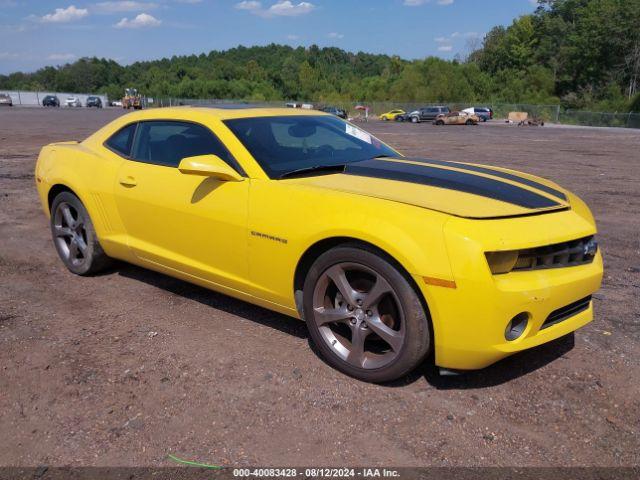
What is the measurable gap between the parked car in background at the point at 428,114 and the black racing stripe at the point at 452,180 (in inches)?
1979

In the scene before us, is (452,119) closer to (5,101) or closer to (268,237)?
(268,237)

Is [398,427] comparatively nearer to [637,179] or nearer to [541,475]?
[541,475]

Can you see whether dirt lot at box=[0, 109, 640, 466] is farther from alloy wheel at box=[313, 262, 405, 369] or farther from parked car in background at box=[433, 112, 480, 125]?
parked car in background at box=[433, 112, 480, 125]

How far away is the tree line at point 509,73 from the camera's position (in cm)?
7919

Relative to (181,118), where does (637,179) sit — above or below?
below

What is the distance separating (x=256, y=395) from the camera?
3037mm

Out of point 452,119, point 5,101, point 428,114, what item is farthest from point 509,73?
point 5,101

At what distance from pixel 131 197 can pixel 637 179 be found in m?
10.9

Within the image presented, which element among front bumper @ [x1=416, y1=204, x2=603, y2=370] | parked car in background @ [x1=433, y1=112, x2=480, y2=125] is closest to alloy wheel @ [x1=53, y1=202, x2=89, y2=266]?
front bumper @ [x1=416, y1=204, x2=603, y2=370]

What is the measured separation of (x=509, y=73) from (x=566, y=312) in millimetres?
103296

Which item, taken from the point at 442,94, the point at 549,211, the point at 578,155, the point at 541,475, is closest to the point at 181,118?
the point at 549,211

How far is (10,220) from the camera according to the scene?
708 centimetres

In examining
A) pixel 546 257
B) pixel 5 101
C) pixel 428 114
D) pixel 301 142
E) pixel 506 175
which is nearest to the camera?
pixel 546 257

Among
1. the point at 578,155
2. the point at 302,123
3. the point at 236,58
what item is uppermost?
the point at 236,58
